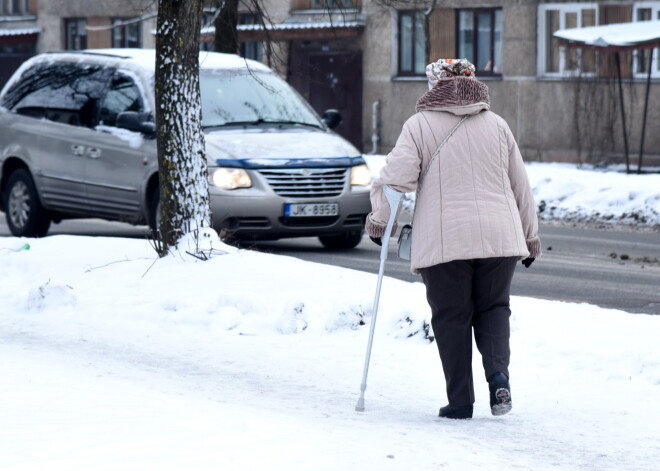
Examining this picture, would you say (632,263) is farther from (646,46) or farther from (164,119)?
(646,46)

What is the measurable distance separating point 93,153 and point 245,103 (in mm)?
1524

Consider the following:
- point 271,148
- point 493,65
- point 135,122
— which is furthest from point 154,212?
point 493,65

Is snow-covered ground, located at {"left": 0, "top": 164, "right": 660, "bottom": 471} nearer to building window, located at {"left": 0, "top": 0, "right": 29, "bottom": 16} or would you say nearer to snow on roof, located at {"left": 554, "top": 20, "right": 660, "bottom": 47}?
snow on roof, located at {"left": 554, "top": 20, "right": 660, "bottom": 47}

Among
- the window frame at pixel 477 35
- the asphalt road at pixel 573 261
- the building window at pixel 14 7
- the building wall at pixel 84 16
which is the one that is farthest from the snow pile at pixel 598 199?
the building window at pixel 14 7

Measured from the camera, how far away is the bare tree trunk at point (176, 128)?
1014cm

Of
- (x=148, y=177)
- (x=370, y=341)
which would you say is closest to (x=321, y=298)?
(x=370, y=341)

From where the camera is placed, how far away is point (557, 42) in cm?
2889

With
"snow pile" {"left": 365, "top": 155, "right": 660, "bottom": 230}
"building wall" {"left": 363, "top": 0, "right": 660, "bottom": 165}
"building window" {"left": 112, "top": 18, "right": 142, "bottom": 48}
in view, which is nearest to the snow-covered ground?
"snow pile" {"left": 365, "top": 155, "right": 660, "bottom": 230}

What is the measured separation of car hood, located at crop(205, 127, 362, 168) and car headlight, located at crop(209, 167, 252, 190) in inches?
2.1

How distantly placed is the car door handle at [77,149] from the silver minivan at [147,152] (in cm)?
1

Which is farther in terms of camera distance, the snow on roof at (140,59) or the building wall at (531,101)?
the building wall at (531,101)

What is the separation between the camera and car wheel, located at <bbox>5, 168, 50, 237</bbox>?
14.8 m

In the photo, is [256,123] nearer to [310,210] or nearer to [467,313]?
[310,210]

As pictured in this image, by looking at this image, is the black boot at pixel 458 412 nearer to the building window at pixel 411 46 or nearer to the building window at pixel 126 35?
the building window at pixel 411 46
